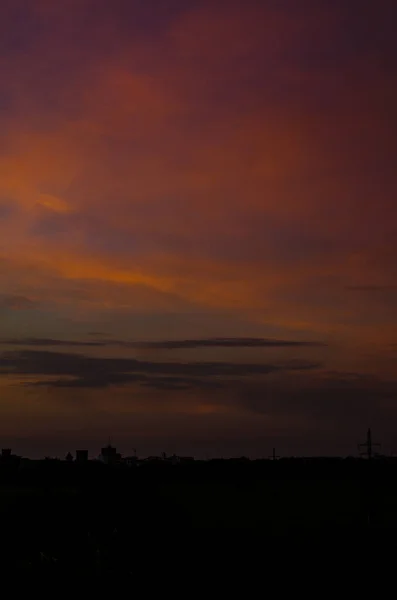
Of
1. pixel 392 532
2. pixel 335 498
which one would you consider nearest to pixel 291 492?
pixel 335 498

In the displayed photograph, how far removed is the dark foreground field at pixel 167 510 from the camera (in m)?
41.4

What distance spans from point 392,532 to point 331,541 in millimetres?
3566

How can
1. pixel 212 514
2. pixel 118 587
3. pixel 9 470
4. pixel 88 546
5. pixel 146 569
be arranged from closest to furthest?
pixel 118 587
pixel 146 569
pixel 88 546
pixel 212 514
pixel 9 470

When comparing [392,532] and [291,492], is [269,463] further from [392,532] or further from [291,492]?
[392,532]

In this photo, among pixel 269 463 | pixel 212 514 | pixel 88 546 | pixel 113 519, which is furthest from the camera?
pixel 269 463

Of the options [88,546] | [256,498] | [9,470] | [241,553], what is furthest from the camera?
[9,470]

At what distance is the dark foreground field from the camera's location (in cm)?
4141

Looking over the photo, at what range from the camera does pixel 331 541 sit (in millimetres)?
52312

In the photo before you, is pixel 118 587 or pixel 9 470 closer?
pixel 118 587

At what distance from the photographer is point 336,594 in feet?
119

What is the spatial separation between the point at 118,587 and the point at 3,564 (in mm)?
8178

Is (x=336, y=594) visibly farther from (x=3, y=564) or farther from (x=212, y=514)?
(x=212, y=514)

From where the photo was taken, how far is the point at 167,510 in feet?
178

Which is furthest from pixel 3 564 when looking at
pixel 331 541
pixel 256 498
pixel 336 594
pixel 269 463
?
pixel 269 463
